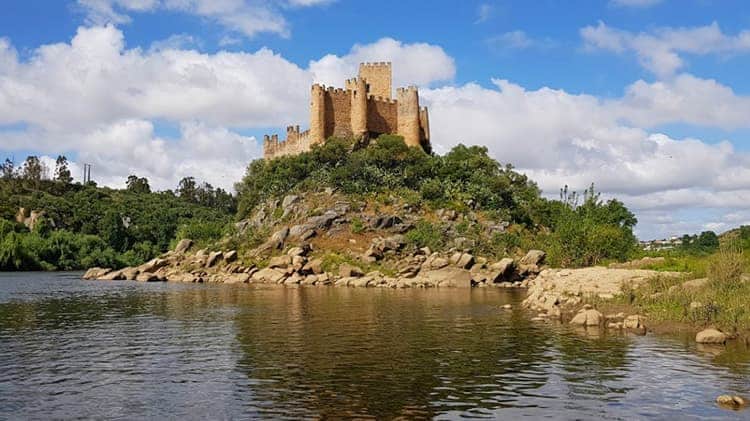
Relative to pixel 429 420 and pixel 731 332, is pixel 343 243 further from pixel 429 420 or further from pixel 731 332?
pixel 429 420

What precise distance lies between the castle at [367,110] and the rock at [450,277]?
24.0 m

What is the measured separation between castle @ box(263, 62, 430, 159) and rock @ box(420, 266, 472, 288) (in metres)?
24.0

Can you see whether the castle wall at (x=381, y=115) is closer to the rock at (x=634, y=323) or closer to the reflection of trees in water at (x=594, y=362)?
the rock at (x=634, y=323)

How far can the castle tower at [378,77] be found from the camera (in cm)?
7788

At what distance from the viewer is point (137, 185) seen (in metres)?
169

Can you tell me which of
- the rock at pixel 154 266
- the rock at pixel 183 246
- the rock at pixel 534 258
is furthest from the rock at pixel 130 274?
the rock at pixel 534 258

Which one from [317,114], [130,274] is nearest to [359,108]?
[317,114]

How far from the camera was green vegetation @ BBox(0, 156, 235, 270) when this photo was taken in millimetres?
96000

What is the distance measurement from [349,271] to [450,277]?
9.64 metres

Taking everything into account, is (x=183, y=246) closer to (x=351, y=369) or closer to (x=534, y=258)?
(x=534, y=258)

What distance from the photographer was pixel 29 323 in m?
29.0

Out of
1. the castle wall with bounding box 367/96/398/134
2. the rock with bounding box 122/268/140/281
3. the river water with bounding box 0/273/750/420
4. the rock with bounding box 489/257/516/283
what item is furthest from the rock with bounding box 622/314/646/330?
the rock with bounding box 122/268/140/281

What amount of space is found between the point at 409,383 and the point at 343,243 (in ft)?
166

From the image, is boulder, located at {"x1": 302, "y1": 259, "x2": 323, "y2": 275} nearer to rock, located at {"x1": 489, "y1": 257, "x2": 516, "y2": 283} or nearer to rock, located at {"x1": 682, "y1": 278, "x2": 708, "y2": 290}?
rock, located at {"x1": 489, "y1": 257, "x2": 516, "y2": 283}
